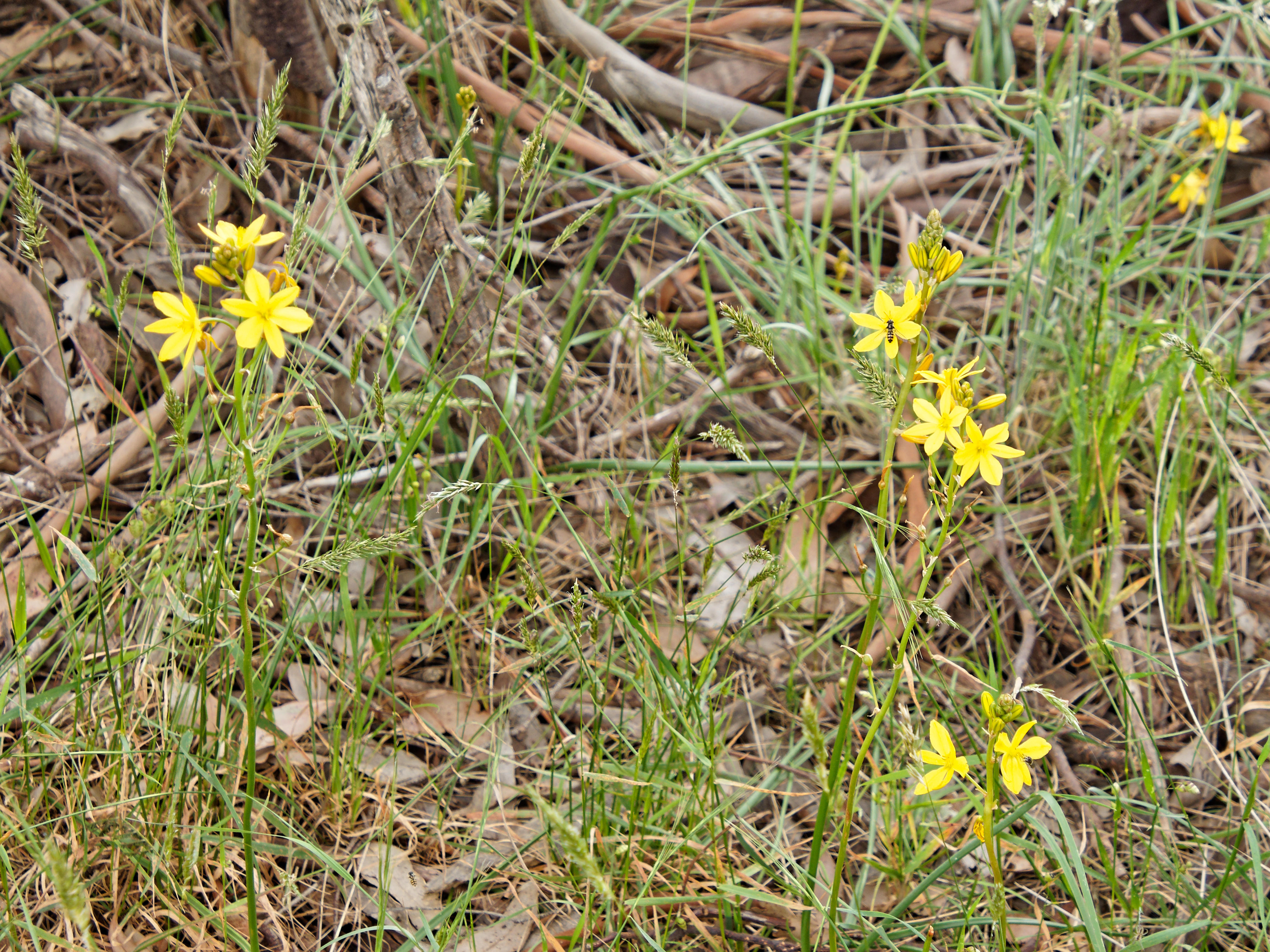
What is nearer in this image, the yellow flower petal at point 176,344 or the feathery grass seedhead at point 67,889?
the feathery grass seedhead at point 67,889

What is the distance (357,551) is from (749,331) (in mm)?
601

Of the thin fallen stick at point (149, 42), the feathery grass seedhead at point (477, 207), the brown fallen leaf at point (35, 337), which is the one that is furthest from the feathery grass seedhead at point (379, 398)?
the thin fallen stick at point (149, 42)

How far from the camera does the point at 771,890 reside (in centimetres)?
153

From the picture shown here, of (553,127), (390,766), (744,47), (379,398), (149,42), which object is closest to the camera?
(379,398)

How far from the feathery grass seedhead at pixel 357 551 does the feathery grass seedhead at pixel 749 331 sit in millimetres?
Result: 522

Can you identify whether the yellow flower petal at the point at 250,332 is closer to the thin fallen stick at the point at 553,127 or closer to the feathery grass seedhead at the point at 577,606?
the feathery grass seedhead at the point at 577,606

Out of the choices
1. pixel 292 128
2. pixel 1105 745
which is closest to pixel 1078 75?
pixel 1105 745

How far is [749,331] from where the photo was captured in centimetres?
Result: 116

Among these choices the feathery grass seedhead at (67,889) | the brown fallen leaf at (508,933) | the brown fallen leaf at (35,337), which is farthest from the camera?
the brown fallen leaf at (35,337)

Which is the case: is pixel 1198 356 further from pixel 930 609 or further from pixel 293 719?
pixel 293 719

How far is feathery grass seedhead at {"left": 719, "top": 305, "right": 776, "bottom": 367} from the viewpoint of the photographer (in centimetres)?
112

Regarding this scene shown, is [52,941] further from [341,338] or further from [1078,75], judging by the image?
[1078,75]

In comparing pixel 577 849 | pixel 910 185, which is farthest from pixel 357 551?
pixel 910 185

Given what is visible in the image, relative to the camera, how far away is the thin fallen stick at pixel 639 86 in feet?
8.48
